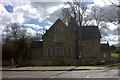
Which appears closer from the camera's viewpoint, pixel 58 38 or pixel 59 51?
pixel 59 51

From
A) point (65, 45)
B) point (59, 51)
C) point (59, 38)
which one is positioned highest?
point (59, 38)

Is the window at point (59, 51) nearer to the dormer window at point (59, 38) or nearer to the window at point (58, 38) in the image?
the dormer window at point (59, 38)

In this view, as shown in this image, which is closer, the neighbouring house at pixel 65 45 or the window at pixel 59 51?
the neighbouring house at pixel 65 45

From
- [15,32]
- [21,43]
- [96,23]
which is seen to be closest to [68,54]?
[21,43]

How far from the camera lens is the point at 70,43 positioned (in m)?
34.1

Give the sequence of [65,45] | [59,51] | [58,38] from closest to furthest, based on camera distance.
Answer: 1. [65,45]
2. [59,51]
3. [58,38]

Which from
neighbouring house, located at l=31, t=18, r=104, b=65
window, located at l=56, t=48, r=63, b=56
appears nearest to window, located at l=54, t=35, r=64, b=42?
neighbouring house, located at l=31, t=18, r=104, b=65

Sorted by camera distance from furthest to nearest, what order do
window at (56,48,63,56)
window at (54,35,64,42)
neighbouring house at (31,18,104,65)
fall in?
window at (54,35,64,42) < window at (56,48,63,56) < neighbouring house at (31,18,104,65)

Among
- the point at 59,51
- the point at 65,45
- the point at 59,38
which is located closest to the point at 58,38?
the point at 59,38

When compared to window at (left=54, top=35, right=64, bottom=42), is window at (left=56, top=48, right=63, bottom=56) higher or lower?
lower

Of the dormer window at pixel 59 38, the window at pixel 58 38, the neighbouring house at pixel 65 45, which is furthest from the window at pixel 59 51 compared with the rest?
the window at pixel 58 38

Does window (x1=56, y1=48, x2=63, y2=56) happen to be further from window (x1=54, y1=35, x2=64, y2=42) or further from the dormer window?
window (x1=54, y1=35, x2=64, y2=42)

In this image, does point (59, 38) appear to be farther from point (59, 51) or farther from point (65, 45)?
point (59, 51)

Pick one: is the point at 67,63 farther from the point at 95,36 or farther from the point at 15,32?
the point at 15,32
